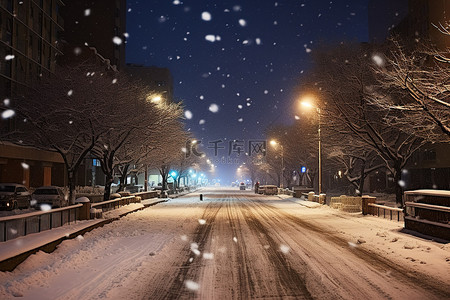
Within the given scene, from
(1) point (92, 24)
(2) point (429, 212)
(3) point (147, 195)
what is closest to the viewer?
(2) point (429, 212)

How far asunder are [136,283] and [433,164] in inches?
1718

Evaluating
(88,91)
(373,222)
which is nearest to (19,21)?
(88,91)

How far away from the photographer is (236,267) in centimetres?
1045

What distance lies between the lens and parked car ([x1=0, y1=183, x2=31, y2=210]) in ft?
86.6

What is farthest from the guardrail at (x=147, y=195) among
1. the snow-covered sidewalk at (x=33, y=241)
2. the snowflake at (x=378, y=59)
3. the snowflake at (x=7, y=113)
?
the snow-covered sidewalk at (x=33, y=241)

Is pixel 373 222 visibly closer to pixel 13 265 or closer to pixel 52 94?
pixel 13 265

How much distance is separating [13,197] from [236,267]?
21344 millimetres

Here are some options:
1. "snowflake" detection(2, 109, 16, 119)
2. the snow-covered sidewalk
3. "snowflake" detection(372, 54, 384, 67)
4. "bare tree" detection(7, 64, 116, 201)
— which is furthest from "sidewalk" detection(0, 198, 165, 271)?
"snowflake" detection(2, 109, 16, 119)

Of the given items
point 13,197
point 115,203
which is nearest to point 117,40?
point 13,197

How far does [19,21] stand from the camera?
45562 mm

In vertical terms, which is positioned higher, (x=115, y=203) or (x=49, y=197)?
(x=49, y=197)

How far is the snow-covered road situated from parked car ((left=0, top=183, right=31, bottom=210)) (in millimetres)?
12236

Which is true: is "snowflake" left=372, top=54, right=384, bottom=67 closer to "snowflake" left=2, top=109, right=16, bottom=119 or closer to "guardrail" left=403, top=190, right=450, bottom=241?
"guardrail" left=403, top=190, right=450, bottom=241

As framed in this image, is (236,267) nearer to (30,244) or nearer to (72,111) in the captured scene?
(30,244)
